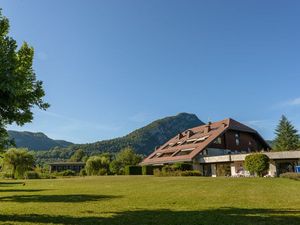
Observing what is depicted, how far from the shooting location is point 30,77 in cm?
1443

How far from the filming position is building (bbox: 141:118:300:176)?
48281mm

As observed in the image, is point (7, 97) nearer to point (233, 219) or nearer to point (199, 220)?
point (199, 220)

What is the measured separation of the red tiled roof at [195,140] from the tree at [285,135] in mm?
35590

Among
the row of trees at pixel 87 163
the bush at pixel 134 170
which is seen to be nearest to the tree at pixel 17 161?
the row of trees at pixel 87 163

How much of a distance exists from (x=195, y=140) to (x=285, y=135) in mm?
46631

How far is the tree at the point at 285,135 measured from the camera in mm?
96938

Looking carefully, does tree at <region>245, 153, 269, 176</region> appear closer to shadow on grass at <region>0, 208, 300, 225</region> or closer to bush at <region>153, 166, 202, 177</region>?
bush at <region>153, 166, 202, 177</region>

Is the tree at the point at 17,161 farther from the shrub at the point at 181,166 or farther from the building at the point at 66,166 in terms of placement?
the building at the point at 66,166

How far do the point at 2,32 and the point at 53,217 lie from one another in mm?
8029

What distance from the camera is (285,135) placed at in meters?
98.9

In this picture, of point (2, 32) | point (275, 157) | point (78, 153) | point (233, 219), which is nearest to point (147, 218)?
point (233, 219)

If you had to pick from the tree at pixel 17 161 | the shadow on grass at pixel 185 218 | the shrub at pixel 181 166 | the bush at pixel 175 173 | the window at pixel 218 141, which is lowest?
the shadow on grass at pixel 185 218

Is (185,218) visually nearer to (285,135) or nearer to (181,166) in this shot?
(181,166)

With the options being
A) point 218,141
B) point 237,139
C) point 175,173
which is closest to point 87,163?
point 218,141
